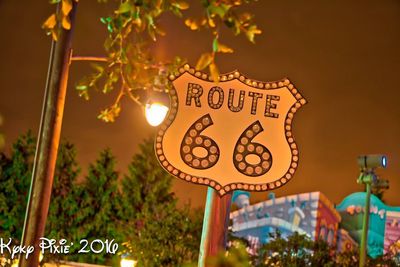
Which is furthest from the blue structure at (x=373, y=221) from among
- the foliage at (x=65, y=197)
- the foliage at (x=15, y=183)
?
the foliage at (x=15, y=183)

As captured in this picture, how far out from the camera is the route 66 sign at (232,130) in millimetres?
5098

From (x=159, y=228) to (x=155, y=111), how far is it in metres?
7.32

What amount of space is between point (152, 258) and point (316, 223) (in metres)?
14.1

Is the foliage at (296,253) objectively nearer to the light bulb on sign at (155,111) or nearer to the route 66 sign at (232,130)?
the light bulb on sign at (155,111)

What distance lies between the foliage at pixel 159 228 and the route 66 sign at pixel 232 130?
7.15 m

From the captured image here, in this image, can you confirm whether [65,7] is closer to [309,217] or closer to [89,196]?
[89,196]

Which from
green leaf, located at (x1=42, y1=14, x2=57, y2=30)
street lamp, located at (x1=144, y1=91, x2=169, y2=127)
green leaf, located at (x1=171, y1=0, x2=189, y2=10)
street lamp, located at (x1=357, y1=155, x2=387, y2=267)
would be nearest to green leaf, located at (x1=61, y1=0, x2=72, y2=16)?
green leaf, located at (x1=42, y1=14, x2=57, y2=30)

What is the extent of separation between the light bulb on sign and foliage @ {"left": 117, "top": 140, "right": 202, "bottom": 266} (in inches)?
240

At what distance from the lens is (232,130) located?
5148 millimetres

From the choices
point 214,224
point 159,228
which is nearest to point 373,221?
point 159,228

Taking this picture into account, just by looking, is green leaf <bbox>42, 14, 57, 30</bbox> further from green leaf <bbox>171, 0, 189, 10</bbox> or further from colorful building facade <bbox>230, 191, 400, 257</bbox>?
colorful building facade <bbox>230, 191, 400, 257</bbox>

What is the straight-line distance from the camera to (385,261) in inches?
592

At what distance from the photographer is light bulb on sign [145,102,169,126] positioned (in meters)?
6.26

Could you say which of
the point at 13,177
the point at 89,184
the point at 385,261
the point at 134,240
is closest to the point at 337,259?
the point at 385,261
